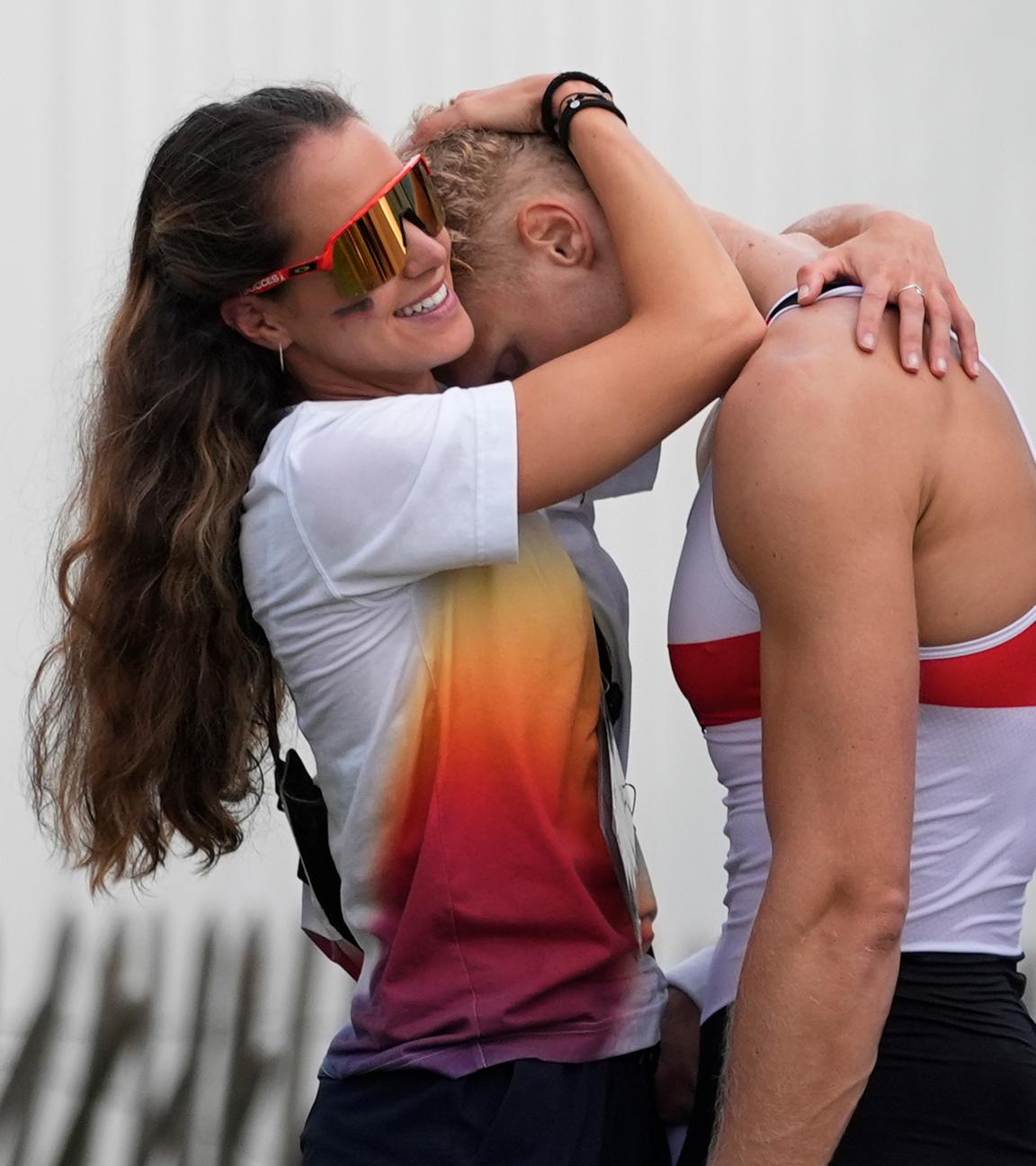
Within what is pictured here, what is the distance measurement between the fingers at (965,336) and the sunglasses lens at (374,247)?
0.54m

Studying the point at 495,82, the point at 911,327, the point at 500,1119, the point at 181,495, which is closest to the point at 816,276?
the point at 911,327

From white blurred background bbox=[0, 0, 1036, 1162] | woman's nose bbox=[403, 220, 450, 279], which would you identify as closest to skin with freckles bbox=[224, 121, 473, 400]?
woman's nose bbox=[403, 220, 450, 279]

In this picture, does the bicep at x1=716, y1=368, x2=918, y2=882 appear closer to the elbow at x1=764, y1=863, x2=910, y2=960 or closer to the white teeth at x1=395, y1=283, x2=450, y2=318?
the elbow at x1=764, y1=863, x2=910, y2=960

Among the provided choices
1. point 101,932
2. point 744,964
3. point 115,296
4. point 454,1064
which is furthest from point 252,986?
point 744,964

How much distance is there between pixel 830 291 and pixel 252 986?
107 inches

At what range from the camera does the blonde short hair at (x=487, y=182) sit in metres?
1.80

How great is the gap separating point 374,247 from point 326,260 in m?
0.05

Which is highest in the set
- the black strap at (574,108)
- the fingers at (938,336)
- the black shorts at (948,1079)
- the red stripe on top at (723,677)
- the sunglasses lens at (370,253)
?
the black strap at (574,108)

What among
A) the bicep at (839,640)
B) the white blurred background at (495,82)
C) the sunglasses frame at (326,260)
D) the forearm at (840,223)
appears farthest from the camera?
the white blurred background at (495,82)

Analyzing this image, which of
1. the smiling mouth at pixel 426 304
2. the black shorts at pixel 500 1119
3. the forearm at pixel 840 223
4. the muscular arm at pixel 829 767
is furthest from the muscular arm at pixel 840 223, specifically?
the black shorts at pixel 500 1119

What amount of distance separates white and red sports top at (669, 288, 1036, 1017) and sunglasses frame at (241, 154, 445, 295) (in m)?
0.46

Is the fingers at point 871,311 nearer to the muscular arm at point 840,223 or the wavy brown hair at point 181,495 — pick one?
the muscular arm at point 840,223

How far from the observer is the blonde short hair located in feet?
5.92

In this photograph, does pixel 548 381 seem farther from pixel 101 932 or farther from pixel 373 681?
pixel 101 932
